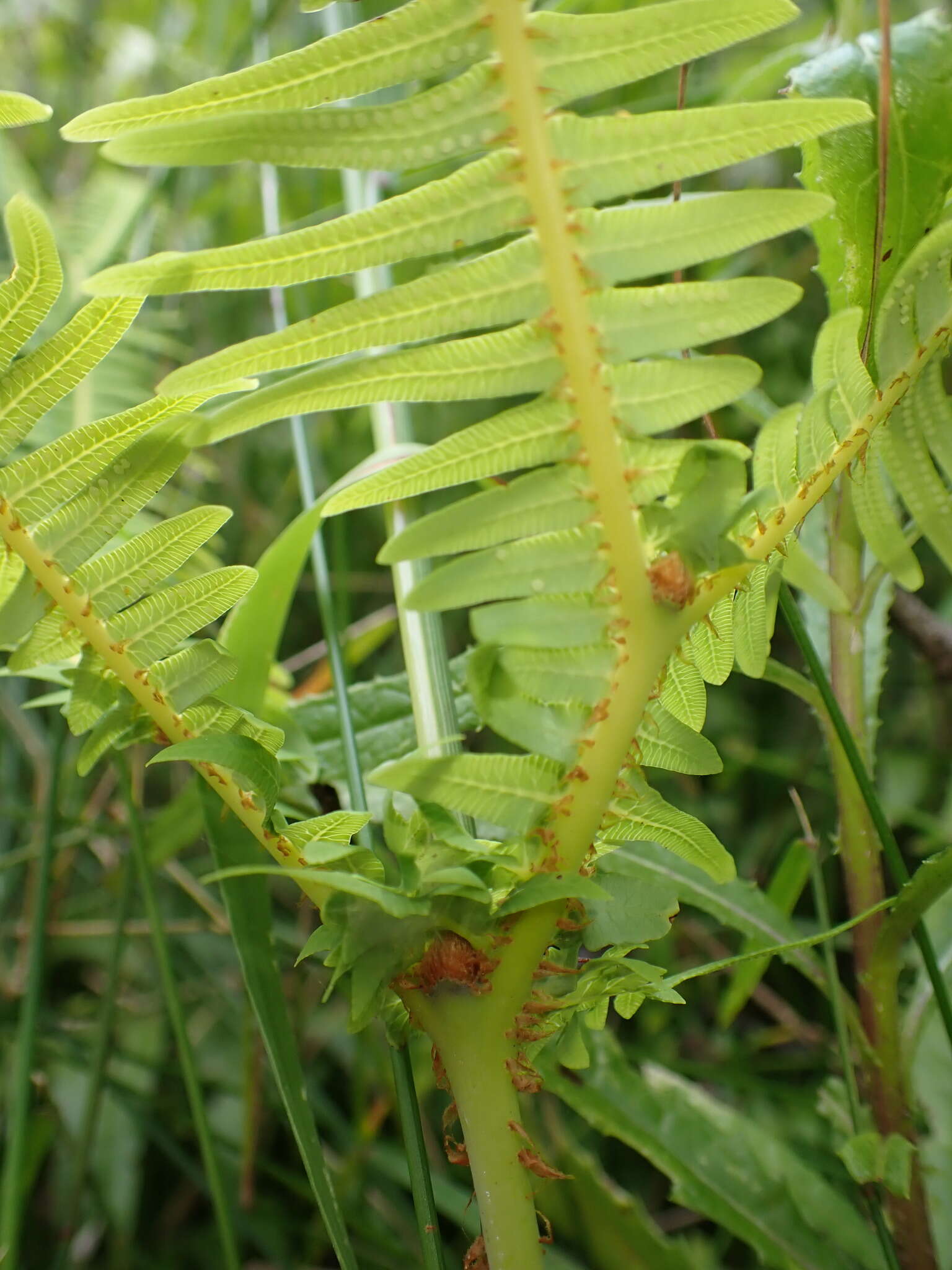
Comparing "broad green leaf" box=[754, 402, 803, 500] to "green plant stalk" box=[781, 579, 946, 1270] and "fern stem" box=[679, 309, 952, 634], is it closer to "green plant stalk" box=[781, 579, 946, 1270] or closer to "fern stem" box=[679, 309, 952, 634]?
"fern stem" box=[679, 309, 952, 634]

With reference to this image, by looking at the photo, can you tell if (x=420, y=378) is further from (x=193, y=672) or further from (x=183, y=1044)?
(x=183, y=1044)

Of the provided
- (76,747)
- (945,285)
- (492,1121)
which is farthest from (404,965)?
(76,747)

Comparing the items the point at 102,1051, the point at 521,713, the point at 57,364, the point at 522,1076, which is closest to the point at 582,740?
the point at 521,713

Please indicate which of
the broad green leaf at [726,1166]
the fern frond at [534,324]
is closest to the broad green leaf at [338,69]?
the fern frond at [534,324]

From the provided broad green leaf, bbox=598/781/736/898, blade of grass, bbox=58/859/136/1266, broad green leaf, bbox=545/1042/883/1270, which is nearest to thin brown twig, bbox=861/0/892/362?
broad green leaf, bbox=598/781/736/898

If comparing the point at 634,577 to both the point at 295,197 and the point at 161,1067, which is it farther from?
the point at 295,197

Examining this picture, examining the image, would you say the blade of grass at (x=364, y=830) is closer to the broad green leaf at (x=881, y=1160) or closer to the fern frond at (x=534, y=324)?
the fern frond at (x=534, y=324)
